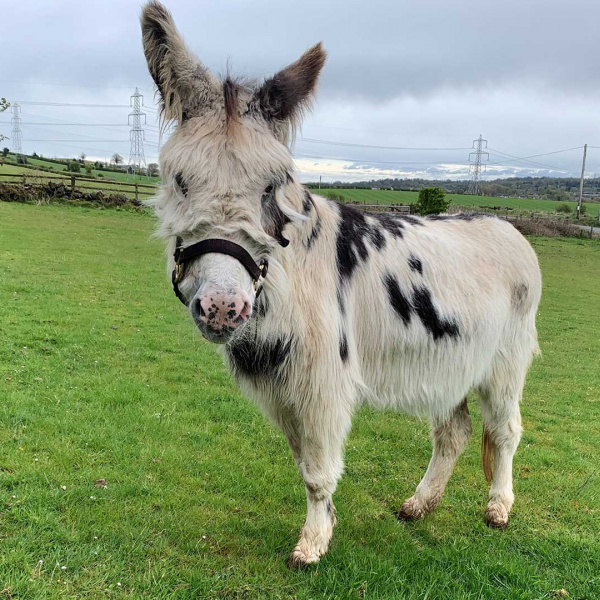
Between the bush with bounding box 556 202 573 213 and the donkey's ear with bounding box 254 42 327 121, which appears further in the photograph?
the bush with bounding box 556 202 573 213

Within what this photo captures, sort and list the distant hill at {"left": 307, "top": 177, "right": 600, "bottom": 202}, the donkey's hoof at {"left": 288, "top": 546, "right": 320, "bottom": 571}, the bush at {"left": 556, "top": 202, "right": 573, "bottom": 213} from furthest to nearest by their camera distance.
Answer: the distant hill at {"left": 307, "top": 177, "right": 600, "bottom": 202} → the bush at {"left": 556, "top": 202, "right": 573, "bottom": 213} → the donkey's hoof at {"left": 288, "top": 546, "right": 320, "bottom": 571}

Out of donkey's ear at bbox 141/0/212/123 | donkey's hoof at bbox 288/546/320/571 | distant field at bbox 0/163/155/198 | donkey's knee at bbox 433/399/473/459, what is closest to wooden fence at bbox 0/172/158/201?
distant field at bbox 0/163/155/198

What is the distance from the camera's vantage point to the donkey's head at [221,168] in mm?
2115

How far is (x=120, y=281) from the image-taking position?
12.7 meters

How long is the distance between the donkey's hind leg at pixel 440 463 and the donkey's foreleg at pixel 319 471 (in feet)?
3.13

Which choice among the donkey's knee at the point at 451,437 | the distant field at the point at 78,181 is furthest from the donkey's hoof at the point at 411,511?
the distant field at the point at 78,181

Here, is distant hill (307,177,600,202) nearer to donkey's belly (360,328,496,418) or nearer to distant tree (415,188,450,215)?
distant tree (415,188,450,215)

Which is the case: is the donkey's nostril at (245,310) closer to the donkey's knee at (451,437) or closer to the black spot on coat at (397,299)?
the black spot on coat at (397,299)

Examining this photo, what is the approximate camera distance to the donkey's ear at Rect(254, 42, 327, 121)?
2.49 meters

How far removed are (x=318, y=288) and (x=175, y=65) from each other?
143 centimetres

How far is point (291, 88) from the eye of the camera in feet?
8.20

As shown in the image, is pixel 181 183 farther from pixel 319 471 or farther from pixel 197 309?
pixel 319 471

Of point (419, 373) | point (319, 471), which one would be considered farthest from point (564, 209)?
point (319, 471)

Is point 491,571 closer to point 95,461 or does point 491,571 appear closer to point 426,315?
point 426,315
